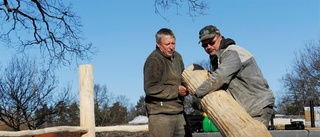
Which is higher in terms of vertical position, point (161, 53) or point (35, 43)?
point (35, 43)

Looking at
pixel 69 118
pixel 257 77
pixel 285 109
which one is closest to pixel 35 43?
pixel 69 118

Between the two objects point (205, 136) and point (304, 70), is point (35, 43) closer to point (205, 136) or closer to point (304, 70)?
point (205, 136)

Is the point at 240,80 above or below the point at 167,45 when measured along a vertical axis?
below

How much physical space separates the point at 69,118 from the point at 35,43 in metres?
9.83

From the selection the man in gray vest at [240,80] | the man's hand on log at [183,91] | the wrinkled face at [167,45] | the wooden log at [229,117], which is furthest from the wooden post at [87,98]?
the man in gray vest at [240,80]

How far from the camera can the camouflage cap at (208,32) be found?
4441mm

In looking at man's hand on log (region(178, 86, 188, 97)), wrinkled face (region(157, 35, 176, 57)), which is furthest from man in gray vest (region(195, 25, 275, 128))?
wrinkled face (region(157, 35, 176, 57))

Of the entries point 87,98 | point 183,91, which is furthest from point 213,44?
point 87,98

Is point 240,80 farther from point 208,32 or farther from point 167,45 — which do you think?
point 167,45

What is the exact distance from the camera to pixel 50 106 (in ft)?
64.3

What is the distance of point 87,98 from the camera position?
7.11 m

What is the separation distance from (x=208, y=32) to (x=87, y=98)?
10.0 ft

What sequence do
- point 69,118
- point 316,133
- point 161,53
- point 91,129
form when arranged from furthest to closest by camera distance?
point 69,118
point 316,133
point 91,129
point 161,53

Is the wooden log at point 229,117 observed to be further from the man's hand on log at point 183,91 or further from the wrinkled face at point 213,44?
the man's hand on log at point 183,91
